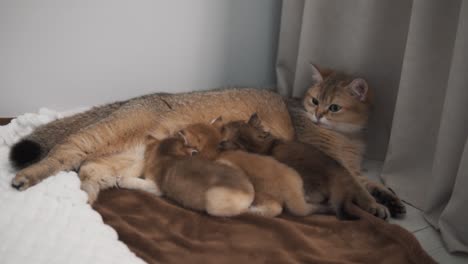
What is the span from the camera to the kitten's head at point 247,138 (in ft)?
6.73

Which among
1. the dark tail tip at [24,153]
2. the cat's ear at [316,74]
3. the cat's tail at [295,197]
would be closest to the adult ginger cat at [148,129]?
the dark tail tip at [24,153]

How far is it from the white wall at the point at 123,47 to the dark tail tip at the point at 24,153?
670 mm

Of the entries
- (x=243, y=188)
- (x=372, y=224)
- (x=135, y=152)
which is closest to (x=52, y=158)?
(x=135, y=152)

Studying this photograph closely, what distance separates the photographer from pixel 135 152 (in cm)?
223

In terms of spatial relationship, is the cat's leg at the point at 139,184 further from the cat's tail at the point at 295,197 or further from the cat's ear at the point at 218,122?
the cat's tail at the point at 295,197

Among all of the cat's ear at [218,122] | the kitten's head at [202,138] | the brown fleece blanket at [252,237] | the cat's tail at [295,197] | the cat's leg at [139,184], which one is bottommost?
the brown fleece blanket at [252,237]

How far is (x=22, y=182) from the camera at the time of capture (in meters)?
1.91

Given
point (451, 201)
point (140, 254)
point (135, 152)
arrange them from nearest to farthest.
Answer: point (140, 254) → point (451, 201) → point (135, 152)

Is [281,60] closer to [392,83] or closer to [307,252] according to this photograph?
[392,83]

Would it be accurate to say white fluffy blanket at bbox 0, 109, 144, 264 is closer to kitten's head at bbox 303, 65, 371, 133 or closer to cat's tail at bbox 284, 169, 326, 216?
cat's tail at bbox 284, 169, 326, 216

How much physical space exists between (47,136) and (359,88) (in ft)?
5.18

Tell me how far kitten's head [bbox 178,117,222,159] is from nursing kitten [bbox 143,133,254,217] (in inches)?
2.6

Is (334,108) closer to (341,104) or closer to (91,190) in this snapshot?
(341,104)

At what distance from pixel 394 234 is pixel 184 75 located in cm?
172
